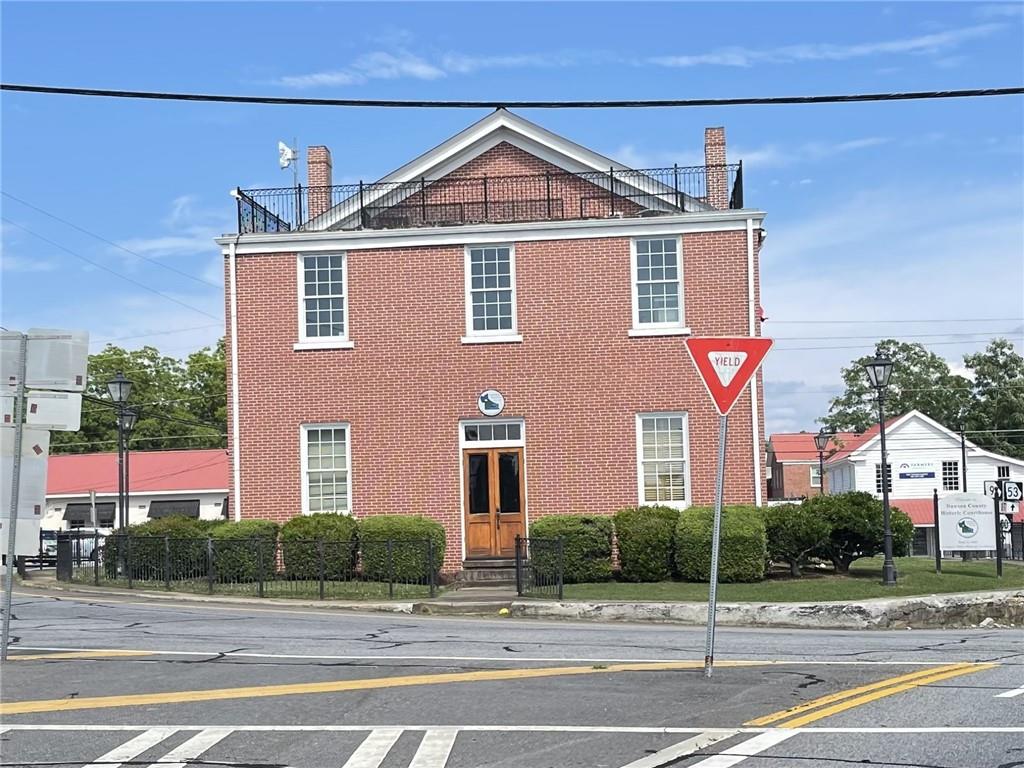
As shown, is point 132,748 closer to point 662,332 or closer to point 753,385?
point 662,332

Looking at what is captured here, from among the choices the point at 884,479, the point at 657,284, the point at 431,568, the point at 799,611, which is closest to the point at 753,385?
the point at 657,284

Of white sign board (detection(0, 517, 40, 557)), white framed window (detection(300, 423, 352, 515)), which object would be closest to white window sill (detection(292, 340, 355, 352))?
white framed window (detection(300, 423, 352, 515))

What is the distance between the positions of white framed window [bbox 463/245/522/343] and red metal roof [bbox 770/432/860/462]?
60159 mm

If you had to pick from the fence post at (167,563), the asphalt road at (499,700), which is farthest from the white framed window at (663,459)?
the asphalt road at (499,700)

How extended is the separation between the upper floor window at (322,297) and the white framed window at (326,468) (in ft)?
6.59

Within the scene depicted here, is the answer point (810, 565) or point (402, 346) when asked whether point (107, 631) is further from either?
point (810, 565)

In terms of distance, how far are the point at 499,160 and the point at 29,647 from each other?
58.7 feet

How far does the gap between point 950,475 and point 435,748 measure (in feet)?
205

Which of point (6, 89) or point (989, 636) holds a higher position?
point (6, 89)

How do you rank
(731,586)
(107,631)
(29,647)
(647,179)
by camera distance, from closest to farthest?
1. (29,647)
2. (107,631)
3. (731,586)
4. (647,179)

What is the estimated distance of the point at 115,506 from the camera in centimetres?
6012

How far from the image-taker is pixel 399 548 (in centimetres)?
2316

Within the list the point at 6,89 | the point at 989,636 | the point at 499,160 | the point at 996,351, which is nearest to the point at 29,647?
the point at 6,89

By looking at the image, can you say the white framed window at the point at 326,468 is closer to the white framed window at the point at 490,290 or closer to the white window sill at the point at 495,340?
the white window sill at the point at 495,340
